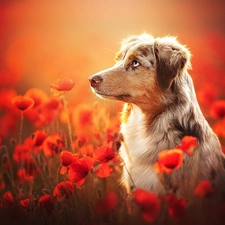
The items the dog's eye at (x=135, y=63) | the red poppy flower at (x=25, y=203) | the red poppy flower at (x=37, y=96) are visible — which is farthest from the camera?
the red poppy flower at (x=37, y=96)

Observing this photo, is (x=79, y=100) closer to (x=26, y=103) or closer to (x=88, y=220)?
(x=26, y=103)

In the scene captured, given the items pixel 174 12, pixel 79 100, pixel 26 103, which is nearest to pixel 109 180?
pixel 26 103

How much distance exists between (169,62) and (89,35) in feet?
7.04

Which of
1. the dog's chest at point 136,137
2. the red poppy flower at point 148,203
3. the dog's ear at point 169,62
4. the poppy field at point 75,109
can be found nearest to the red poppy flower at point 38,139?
the poppy field at point 75,109

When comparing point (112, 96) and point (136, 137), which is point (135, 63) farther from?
point (136, 137)

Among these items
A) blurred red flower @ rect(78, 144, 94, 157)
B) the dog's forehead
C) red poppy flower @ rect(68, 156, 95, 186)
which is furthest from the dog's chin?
red poppy flower @ rect(68, 156, 95, 186)

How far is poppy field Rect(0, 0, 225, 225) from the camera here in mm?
3592

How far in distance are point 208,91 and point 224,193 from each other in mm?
1603

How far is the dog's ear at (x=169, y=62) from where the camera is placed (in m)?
4.27

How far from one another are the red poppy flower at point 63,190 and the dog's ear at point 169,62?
1255 mm

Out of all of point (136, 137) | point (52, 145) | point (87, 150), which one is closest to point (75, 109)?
point (87, 150)

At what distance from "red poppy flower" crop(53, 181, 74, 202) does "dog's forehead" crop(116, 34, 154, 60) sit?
1.48 m

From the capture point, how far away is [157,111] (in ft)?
14.2

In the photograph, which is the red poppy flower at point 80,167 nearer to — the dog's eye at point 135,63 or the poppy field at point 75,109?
the poppy field at point 75,109
